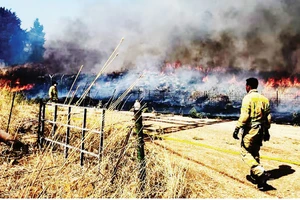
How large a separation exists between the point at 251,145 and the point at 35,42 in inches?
1672

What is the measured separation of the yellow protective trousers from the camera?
4.64 m

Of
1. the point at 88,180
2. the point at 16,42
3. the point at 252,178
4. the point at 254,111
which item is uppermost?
the point at 16,42

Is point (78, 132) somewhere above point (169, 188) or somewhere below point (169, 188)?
above

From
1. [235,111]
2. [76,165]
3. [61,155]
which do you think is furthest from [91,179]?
[235,111]

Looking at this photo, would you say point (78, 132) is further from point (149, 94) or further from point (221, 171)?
point (149, 94)

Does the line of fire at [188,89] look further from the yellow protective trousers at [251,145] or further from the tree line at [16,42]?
the yellow protective trousers at [251,145]

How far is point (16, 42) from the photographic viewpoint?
122ft

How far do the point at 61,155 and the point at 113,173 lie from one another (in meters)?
2.08

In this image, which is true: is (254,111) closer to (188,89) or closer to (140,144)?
(140,144)

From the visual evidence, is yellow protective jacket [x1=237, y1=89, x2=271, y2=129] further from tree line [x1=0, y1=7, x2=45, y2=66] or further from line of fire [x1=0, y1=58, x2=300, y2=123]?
tree line [x1=0, y1=7, x2=45, y2=66]

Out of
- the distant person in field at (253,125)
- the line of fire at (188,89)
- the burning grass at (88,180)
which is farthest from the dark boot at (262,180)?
the line of fire at (188,89)

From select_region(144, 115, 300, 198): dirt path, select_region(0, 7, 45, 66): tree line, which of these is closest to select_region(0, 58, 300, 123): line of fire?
select_region(0, 7, 45, 66): tree line

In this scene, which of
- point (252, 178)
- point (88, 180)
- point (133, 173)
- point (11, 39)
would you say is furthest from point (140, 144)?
point (11, 39)

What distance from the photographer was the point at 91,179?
3787 mm
